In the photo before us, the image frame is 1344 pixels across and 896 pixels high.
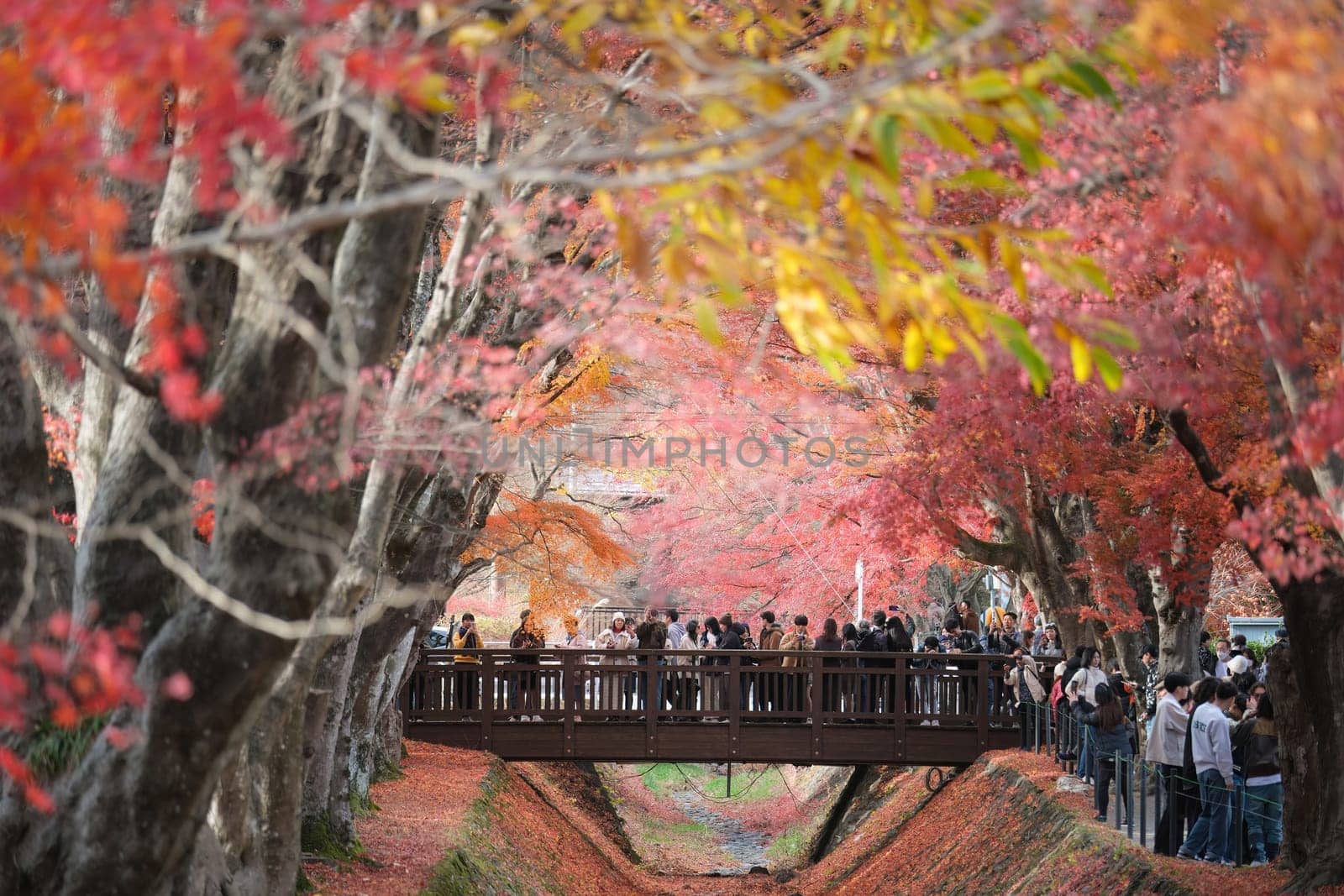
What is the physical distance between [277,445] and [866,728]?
15.3 m

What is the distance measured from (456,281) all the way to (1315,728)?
282 inches

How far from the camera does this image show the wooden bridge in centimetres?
1984

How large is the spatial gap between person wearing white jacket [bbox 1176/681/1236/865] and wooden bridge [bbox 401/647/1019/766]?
777 cm

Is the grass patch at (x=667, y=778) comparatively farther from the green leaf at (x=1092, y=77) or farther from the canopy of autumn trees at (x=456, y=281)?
the green leaf at (x=1092, y=77)

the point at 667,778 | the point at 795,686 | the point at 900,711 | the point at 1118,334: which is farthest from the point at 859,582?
the point at 1118,334

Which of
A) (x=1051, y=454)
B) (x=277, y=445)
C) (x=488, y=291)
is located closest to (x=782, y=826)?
(x=1051, y=454)

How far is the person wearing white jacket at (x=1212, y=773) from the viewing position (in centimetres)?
1127

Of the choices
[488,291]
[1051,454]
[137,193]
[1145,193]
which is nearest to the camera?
[137,193]

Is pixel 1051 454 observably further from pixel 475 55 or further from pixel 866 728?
pixel 475 55

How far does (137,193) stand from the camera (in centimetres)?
748

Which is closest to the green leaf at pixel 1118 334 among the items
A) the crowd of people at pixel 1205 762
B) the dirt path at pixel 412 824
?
the crowd of people at pixel 1205 762

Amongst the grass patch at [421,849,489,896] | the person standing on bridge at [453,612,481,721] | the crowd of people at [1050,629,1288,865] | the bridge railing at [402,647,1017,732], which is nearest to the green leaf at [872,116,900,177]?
the crowd of people at [1050,629,1288,865]

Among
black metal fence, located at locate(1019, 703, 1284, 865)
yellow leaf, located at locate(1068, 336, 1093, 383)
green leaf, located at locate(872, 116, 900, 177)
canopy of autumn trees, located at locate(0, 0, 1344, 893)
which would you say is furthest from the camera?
black metal fence, located at locate(1019, 703, 1284, 865)

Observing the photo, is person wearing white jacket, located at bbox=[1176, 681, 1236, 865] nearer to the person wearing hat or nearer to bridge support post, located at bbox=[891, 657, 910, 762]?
bridge support post, located at bbox=[891, 657, 910, 762]
